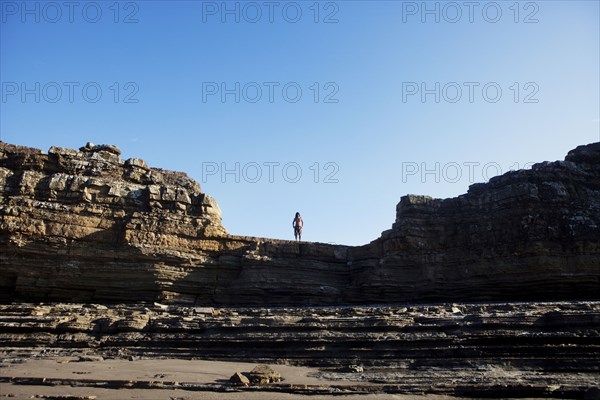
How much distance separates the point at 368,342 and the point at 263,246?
9.78 m

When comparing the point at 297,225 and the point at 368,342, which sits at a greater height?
the point at 297,225

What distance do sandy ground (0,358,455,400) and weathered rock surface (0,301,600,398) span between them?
1.06 feet

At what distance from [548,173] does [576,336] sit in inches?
428

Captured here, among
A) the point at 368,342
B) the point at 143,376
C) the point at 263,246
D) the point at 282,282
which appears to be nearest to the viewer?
the point at 143,376

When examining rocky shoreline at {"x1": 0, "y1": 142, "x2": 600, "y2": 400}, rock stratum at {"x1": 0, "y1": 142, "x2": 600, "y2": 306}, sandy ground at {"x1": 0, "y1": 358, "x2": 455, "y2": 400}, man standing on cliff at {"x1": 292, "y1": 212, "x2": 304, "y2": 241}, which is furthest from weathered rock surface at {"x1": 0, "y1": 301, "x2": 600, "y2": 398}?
man standing on cliff at {"x1": 292, "y1": 212, "x2": 304, "y2": 241}

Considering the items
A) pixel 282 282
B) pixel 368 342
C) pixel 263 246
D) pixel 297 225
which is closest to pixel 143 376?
pixel 368 342

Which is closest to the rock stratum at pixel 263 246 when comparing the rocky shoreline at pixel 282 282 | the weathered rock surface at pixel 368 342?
the rocky shoreline at pixel 282 282

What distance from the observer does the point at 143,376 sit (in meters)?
10.9

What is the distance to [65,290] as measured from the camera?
19.9 meters

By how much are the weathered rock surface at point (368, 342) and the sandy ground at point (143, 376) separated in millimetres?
323

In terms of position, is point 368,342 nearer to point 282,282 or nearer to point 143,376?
point 143,376

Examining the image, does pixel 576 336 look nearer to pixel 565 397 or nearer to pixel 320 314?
pixel 565 397

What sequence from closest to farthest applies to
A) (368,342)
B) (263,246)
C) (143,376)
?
(143,376) < (368,342) < (263,246)

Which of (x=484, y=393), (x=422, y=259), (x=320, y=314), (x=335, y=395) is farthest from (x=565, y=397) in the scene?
(x=422, y=259)
